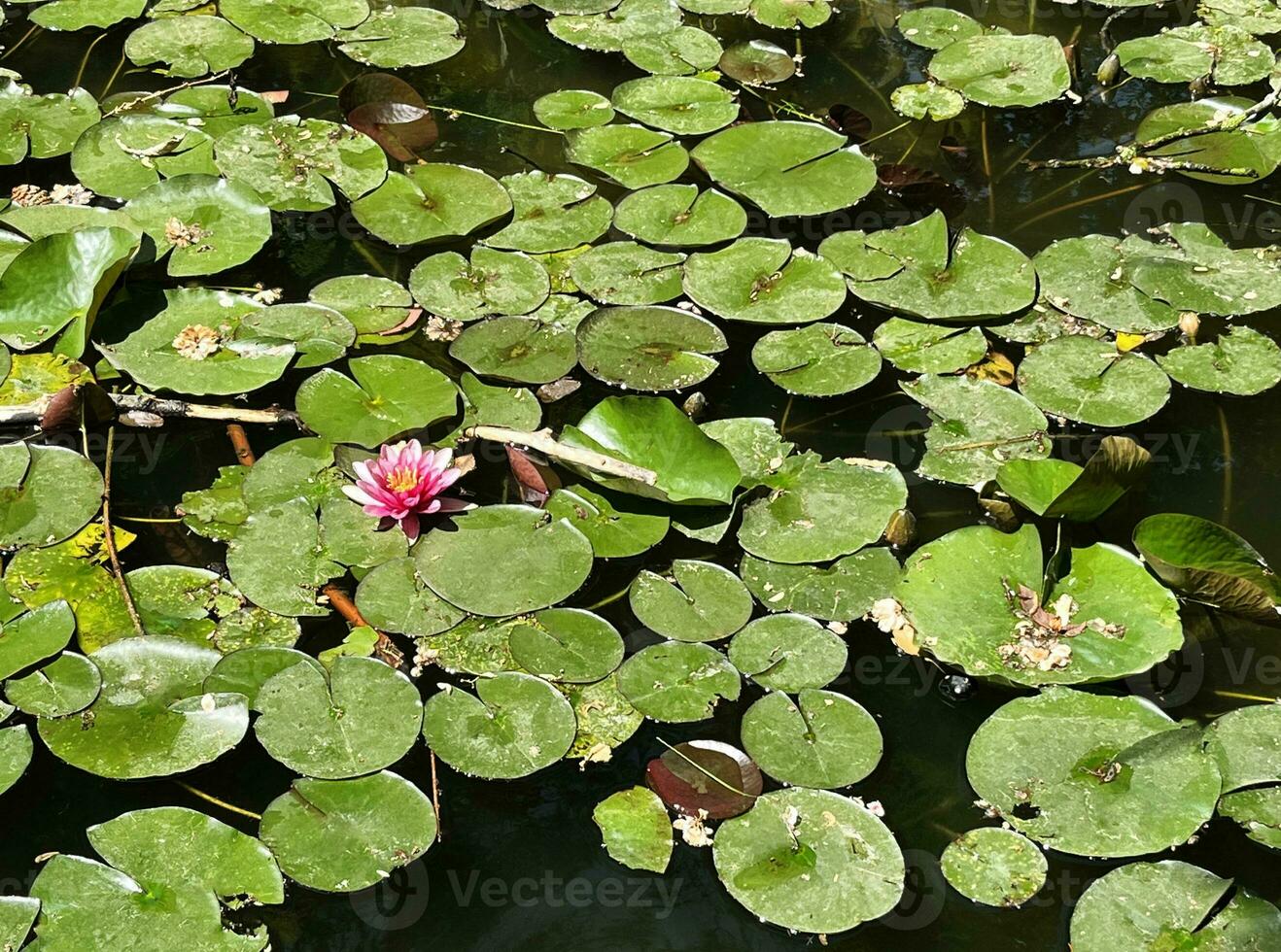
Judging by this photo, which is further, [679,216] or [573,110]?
[573,110]

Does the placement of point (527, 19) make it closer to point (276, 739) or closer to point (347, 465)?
point (347, 465)

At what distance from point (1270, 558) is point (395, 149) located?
122 inches

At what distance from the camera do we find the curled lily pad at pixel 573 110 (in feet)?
13.7

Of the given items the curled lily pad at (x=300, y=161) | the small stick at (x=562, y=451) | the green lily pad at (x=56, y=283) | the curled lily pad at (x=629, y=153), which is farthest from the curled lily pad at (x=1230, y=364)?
the green lily pad at (x=56, y=283)

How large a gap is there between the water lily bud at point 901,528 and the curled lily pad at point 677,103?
1.87 metres

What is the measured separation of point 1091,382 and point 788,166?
1.30 meters

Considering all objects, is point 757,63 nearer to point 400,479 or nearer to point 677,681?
point 400,479

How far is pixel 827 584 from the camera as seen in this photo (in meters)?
2.82

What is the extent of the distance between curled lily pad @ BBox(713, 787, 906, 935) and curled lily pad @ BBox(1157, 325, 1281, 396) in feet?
5.69

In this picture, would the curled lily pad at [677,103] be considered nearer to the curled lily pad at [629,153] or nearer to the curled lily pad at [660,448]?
the curled lily pad at [629,153]

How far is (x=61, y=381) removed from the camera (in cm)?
328

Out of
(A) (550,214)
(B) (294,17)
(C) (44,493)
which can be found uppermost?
(B) (294,17)

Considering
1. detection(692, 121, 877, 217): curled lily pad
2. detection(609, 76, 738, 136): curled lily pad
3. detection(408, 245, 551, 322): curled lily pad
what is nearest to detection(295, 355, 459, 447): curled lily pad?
detection(408, 245, 551, 322): curled lily pad

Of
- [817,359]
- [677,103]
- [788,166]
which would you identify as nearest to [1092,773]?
[817,359]
